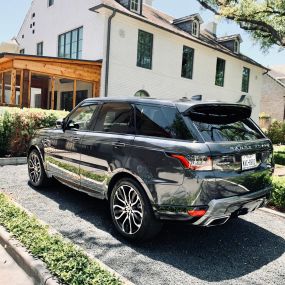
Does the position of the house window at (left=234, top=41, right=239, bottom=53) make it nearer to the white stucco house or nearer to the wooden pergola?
the white stucco house

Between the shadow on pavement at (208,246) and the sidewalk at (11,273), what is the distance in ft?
2.73

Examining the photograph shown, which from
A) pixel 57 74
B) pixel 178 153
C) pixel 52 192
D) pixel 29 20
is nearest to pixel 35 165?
pixel 52 192

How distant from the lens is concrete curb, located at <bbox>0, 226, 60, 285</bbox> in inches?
124

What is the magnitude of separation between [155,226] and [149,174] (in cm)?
67

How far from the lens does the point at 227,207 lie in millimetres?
3627

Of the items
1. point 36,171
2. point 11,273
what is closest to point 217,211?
point 11,273

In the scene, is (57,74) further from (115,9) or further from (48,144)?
(48,144)

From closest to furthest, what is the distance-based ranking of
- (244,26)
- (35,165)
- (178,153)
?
(178,153), (35,165), (244,26)

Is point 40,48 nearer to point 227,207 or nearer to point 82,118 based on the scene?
point 82,118

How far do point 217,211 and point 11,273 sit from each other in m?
2.30

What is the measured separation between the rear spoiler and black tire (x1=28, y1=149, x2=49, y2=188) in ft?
11.6

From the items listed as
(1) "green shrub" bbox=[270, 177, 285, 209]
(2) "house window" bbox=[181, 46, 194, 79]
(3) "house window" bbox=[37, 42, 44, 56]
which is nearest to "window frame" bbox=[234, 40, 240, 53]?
(2) "house window" bbox=[181, 46, 194, 79]

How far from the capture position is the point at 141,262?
12.1ft

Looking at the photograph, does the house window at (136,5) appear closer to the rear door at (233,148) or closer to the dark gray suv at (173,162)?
the dark gray suv at (173,162)
